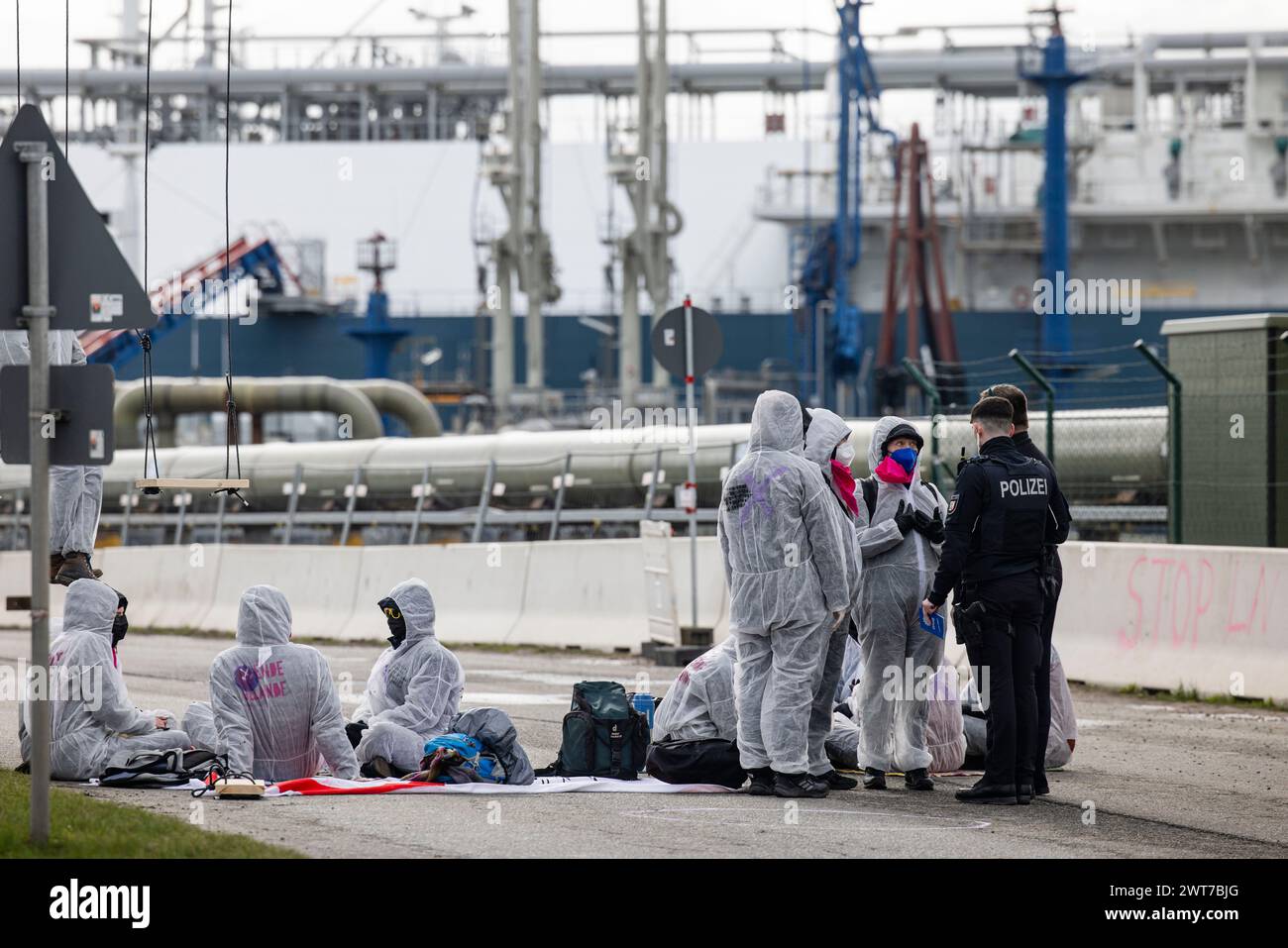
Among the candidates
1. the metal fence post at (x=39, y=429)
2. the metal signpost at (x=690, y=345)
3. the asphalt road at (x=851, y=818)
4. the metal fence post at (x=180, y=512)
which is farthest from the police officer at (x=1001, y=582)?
the metal fence post at (x=180, y=512)

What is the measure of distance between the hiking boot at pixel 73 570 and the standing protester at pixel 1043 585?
496cm

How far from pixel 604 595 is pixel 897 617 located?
8978mm

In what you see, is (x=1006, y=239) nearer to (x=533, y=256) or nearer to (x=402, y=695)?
(x=533, y=256)

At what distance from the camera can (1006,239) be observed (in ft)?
177

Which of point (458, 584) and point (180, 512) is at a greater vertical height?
point (180, 512)

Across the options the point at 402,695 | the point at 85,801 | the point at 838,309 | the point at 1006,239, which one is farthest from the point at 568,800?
the point at 1006,239

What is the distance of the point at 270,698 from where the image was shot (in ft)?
27.5

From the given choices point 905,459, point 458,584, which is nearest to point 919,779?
point 905,459

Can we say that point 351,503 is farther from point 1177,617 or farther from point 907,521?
point 907,521

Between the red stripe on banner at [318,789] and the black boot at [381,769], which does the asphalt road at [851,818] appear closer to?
the red stripe on banner at [318,789]

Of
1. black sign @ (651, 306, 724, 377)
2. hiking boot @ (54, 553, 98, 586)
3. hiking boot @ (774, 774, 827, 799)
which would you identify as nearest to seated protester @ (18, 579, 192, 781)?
hiking boot @ (54, 553, 98, 586)

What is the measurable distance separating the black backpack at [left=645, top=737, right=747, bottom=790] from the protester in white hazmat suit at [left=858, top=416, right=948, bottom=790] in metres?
0.66

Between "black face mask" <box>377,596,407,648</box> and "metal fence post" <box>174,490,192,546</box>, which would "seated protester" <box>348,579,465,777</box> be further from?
"metal fence post" <box>174,490,192,546</box>

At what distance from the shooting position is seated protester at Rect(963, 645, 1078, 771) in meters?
9.57
